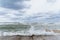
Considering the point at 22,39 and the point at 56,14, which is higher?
the point at 56,14

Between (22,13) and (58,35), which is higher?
(22,13)

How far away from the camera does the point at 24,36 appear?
1.31 metres

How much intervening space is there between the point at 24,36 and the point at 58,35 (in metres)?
0.50

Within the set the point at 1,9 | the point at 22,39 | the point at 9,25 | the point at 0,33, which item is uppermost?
the point at 1,9

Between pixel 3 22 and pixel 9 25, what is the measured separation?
0.10 meters

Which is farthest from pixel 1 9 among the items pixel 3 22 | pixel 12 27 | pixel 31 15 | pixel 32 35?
pixel 32 35

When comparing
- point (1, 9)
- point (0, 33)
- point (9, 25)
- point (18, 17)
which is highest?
point (1, 9)

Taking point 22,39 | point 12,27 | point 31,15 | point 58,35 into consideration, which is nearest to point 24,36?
point 22,39

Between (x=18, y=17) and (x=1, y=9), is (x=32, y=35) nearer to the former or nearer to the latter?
(x=18, y=17)

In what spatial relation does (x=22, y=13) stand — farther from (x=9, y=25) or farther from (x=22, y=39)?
(x=22, y=39)

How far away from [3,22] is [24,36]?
1.26 feet

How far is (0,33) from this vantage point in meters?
1.30

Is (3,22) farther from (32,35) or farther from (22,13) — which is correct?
(32,35)

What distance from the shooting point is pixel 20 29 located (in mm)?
1330
